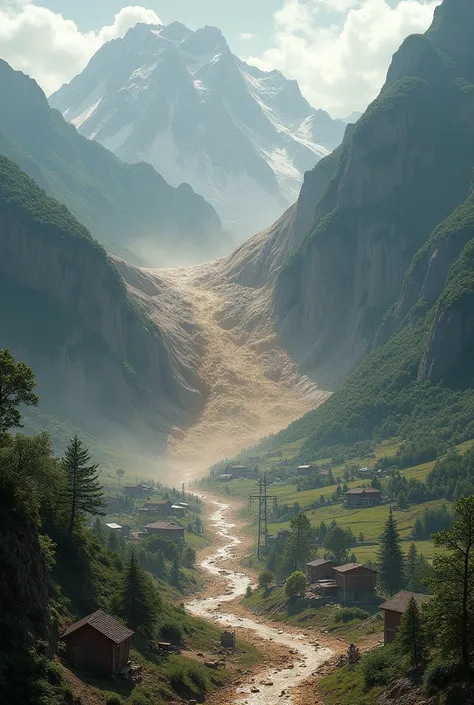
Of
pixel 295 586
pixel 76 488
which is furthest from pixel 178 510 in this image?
pixel 76 488

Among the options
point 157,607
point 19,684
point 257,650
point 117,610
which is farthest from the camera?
point 257,650

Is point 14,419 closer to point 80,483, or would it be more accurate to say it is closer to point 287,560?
point 80,483

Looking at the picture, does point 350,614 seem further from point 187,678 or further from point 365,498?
point 365,498

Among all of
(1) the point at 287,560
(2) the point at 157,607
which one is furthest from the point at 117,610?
(1) the point at 287,560

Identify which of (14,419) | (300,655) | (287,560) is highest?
(14,419)

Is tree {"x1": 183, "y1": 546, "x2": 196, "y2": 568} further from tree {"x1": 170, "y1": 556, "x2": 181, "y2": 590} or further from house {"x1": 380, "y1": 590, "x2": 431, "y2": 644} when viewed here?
house {"x1": 380, "y1": 590, "x2": 431, "y2": 644}

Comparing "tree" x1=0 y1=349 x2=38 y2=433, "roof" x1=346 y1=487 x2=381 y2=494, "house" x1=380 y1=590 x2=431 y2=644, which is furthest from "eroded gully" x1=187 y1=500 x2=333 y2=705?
"tree" x1=0 y1=349 x2=38 y2=433
